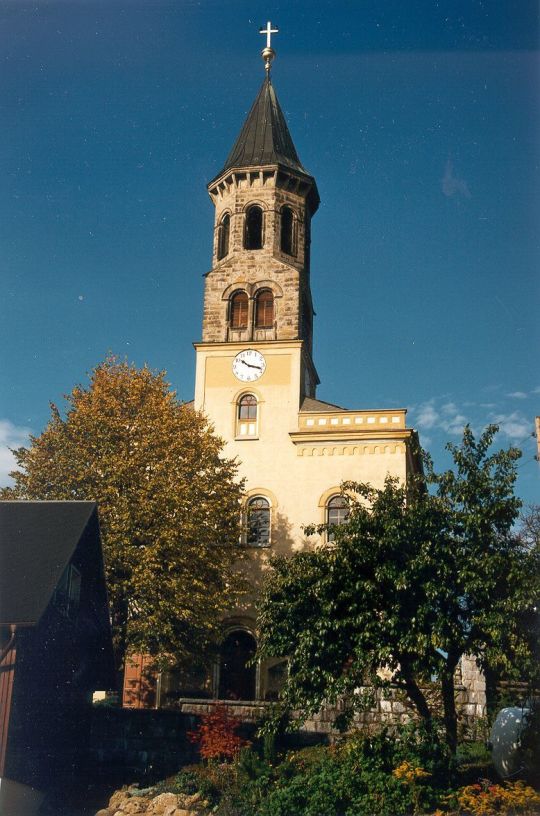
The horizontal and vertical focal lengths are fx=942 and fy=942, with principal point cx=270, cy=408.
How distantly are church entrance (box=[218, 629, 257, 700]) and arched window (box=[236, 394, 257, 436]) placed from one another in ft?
24.6

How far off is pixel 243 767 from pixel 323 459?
52.2 feet

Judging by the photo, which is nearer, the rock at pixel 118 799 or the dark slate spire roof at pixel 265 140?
the rock at pixel 118 799

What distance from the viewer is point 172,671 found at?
32.4 m

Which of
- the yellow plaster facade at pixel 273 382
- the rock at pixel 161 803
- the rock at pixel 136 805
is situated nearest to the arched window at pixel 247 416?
the yellow plaster facade at pixel 273 382

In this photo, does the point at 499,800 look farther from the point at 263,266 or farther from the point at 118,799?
the point at 263,266

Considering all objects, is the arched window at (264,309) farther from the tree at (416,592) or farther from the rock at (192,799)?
the rock at (192,799)

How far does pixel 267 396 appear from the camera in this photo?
3659cm

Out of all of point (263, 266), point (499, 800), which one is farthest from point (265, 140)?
point (499, 800)

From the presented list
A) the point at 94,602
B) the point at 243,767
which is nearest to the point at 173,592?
the point at 94,602

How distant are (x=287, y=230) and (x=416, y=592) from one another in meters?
23.8

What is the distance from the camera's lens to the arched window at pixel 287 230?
39688mm

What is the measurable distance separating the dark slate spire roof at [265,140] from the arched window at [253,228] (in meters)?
1.97

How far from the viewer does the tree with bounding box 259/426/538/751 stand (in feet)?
60.8

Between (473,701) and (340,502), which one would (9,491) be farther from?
(473,701)
